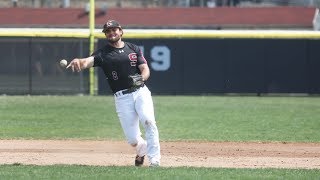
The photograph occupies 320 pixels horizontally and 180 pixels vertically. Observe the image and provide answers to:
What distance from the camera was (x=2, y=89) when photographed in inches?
1214

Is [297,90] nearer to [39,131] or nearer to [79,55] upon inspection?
[79,55]

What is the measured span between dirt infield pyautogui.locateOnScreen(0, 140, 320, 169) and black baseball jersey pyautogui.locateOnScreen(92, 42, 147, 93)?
1.40 metres

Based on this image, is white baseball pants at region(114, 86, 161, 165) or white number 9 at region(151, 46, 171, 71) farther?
white number 9 at region(151, 46, 171, 71)

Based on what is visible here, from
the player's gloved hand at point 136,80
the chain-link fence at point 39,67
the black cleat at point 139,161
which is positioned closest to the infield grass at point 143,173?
the black cleat at point 139,161

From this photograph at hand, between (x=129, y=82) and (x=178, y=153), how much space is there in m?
3.00

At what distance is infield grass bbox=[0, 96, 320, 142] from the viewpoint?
17.7m

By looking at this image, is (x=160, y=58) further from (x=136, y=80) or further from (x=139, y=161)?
(x=136, y=80)

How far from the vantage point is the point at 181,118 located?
21.7 m

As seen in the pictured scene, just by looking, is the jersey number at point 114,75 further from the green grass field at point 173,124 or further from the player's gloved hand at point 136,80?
the green grass field at point 173,124

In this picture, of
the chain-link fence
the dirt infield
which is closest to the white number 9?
the chain-link fence

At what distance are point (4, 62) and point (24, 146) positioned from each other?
16741 mm

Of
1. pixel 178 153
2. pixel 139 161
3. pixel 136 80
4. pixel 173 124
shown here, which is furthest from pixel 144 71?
pixel 173 124

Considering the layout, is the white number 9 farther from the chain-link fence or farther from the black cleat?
the black cleat

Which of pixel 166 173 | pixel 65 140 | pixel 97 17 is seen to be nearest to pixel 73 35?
pixel 97 17
